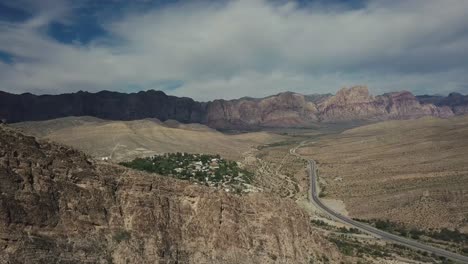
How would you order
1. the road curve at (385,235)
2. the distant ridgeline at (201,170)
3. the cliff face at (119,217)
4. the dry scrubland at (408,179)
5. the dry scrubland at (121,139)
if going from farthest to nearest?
the dry scrubland at (121,139)
the dry scrubland at (408,179)
the distant ridgeline at (201,170)
the road curve at (385,235)
the cliff face at (119,217)

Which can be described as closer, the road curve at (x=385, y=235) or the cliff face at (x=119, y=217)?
the cliff face at (x=119, y=217)

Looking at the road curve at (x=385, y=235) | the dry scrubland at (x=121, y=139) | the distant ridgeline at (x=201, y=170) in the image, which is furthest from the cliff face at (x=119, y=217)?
the dry scrubland at (x=121, y=139)

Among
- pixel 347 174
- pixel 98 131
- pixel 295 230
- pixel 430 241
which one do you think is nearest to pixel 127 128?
pixel 98 131

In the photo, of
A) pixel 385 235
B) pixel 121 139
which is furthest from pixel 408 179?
pixel 121 139

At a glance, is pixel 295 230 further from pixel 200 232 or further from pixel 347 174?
pixel 347 174

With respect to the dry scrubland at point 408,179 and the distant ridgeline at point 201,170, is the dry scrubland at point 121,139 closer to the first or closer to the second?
the distant ridgeline at point 201,170

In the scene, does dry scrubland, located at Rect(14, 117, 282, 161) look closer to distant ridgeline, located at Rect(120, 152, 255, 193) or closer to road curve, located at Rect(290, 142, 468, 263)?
distant ridgeline, located at Rect(120, 152, 255, 193)
